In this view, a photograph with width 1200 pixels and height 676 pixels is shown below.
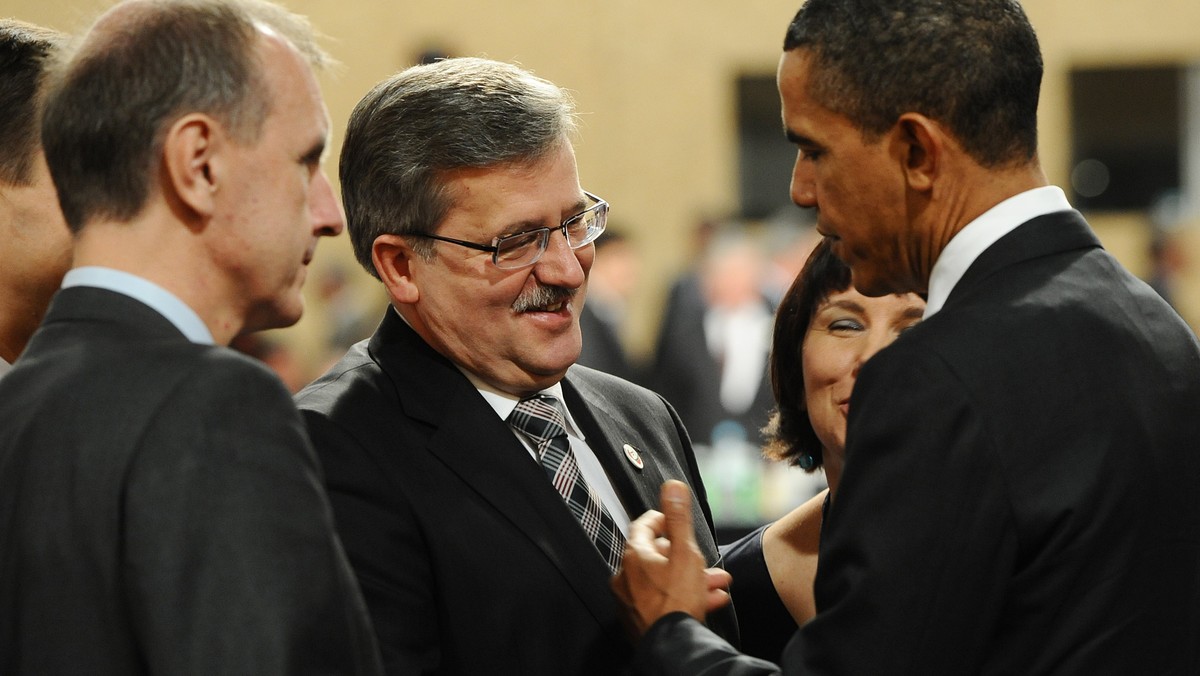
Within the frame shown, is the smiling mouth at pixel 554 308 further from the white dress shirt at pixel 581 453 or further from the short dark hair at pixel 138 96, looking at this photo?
the short dark hair at pixel 138 96

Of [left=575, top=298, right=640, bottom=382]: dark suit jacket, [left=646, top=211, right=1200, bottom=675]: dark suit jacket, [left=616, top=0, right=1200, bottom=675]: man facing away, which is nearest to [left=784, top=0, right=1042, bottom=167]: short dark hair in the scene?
[left=616, top=0, right=1200, bottom=675]: man facing away

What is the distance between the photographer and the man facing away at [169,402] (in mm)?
1403

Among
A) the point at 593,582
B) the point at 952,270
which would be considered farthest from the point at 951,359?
the point at 593,582

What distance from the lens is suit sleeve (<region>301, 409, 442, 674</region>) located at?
2.05 metres

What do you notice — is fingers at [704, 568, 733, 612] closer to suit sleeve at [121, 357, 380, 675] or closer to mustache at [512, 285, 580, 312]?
mustache at [512, 285, 580, 312]

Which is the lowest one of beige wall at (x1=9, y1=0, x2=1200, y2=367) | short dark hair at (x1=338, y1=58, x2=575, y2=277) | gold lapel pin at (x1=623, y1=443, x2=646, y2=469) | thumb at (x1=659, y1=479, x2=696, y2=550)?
beige wall at (x1=9, y1=0, x2=1200, y2=367)

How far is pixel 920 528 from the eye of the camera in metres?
1.68

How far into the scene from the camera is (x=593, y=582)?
86.3 inches

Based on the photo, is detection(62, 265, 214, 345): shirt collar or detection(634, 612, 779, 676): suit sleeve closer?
detection(62, 265, 214, 345): shirt collar

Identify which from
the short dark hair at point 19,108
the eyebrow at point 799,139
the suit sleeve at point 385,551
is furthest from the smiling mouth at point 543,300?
the short dark hair at point 19,108

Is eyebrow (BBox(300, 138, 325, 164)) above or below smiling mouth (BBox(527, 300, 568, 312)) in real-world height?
above

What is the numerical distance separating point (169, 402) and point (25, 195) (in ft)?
3.55

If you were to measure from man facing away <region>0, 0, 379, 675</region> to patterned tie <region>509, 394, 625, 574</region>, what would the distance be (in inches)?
31.7

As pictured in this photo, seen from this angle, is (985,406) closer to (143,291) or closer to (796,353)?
(143,291)
